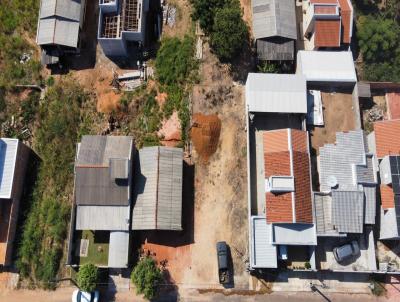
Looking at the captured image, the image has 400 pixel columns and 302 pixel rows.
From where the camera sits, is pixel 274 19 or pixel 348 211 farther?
pixel 274 19

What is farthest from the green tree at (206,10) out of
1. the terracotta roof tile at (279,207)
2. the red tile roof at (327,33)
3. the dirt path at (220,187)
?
the terracotta roof tile at (279,207)

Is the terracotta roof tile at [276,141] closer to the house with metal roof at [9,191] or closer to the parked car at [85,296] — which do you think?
the parked car at [85,296]

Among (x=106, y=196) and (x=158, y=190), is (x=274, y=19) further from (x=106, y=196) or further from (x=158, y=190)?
(x=106, y=196)

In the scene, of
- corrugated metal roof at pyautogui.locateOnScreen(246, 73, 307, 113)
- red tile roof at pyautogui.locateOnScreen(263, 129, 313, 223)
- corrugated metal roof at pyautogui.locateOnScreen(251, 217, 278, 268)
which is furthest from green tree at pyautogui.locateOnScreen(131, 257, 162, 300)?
corrugated metal roof at pyautogui.locateOnScreen(246, 73, 307, 113)

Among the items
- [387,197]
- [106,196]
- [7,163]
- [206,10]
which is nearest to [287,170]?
[387,197]

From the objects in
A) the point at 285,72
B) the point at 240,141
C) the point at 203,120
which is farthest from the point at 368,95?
the point at 203,120

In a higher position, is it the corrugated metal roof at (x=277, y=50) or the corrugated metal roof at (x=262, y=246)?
the corrugated metal roof at (x=277, y=50)

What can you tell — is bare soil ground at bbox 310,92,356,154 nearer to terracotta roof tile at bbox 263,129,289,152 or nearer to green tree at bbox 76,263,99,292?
terracotta roof tile at bbox 263,129,289,152
